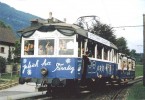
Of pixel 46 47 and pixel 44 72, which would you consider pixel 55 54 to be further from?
pixel 44 72

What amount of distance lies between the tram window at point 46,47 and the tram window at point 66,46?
42 centimetres

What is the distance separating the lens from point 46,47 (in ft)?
53.4

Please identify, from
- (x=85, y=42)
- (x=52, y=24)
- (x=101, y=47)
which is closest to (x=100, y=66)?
(x=101, y=47)

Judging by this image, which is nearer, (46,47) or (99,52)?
(46,47)

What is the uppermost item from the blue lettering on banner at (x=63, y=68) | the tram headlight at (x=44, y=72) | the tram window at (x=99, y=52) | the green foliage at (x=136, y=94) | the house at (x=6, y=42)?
the house at (x=6, y=42)

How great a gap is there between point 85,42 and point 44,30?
1960 mm

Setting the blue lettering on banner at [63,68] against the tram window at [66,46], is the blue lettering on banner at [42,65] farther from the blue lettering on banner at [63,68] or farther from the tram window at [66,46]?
the tram window at [66,46]

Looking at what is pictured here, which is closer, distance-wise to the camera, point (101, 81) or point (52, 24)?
point (52, 24)

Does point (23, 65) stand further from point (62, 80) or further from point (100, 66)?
point (100, 66)

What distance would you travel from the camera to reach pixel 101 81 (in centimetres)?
2138

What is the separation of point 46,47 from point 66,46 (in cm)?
97


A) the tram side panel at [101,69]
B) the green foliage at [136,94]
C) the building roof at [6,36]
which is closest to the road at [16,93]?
the tram side panel at [101,69]

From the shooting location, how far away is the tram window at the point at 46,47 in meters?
16.1

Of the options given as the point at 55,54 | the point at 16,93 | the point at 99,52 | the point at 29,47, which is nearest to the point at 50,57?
the point at 55,54
